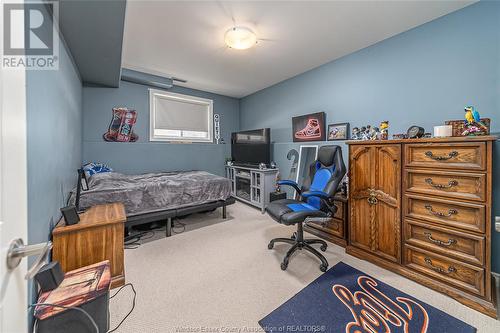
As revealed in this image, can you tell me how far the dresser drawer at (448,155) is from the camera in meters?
1.51

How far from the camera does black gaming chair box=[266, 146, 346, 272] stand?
2.00 meters

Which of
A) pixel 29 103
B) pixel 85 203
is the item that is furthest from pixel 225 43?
pixel 85 203

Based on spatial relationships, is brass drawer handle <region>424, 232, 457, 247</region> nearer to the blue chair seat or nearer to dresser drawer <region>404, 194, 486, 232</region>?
dresser drawer <region>404, 194, 486, 232</region>

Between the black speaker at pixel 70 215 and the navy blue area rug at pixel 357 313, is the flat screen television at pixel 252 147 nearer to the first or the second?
the navy blue area rug at pixel 357 313

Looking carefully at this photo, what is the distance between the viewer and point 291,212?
6.69 ft

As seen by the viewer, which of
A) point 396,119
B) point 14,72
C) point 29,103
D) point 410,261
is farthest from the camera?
point 396,119

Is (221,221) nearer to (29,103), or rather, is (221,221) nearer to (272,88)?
(29,103)

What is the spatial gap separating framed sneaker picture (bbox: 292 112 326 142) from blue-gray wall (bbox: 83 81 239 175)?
207 cm

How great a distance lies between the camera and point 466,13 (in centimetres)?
197

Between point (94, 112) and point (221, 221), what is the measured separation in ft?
9.97

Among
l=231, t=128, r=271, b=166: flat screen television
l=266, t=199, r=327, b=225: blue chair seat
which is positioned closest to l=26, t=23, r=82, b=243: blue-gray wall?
l=266, t=199, r=327, b=225: blue chair seat

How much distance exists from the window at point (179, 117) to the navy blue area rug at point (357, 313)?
3.89m

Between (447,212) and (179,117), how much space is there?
4543mm

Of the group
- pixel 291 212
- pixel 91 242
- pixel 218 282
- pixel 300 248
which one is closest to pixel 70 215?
pixel 91 242
